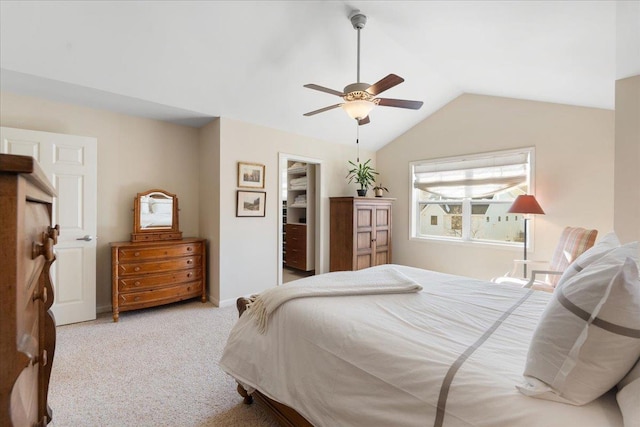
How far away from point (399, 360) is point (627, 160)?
2636 mm

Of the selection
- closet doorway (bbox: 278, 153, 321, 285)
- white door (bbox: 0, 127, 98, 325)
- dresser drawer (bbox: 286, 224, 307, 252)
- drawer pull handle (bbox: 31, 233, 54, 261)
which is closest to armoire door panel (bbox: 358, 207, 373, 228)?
closet doorway (bbox: 278, 153, 321, 285)

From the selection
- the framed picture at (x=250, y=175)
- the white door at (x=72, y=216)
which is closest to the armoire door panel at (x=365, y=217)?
the framed picture at (x=250, y=175)

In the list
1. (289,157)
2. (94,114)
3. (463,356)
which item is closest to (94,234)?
(94,114)

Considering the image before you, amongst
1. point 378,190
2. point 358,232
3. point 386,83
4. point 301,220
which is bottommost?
point 358,232

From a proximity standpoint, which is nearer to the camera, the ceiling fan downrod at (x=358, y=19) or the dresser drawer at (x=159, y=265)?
the ceiling fan downrod at (x=358, y=19)

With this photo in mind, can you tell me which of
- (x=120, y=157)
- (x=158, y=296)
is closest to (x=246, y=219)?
(x=158, y=296)

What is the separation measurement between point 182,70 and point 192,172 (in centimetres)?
157

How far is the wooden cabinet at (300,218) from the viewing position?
17.9ft

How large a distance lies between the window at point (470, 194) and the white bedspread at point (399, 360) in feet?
8.52

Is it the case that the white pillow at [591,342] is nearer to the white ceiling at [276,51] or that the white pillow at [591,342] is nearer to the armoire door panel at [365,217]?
the white ceiling at [276,51]

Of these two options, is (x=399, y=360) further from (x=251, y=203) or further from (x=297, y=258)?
(x=297, y=258)

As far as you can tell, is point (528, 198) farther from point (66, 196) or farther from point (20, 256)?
point (66, 196)

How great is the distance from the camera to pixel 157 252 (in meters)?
3.49

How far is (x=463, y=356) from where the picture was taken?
3.54 ft
